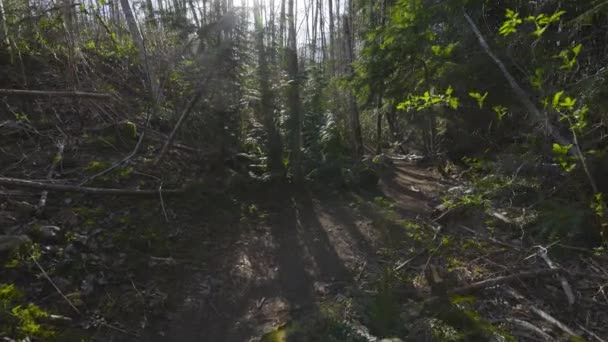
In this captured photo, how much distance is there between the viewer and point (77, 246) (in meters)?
3.90

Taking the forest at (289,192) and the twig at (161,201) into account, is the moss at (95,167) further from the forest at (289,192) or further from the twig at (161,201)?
the twig at (161,201)

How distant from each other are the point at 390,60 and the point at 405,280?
14.3 feet

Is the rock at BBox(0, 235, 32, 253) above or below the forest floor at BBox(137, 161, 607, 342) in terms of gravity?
above

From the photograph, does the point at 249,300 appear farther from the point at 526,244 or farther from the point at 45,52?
the point at 45,52

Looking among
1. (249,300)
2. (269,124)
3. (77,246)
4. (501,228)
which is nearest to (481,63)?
(501,228)

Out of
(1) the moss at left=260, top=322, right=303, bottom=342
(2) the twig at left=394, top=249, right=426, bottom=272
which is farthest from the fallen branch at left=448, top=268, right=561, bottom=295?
(1) the moss at left=260, top=322, right=303, bottom=342

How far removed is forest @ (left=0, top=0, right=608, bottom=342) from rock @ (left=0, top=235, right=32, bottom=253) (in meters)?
0.02

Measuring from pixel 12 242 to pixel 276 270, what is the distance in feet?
9.50

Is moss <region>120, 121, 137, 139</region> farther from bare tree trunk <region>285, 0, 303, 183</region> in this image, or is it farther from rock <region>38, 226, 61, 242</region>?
bare tree trunk <region>285, 0, 303, 183</region>

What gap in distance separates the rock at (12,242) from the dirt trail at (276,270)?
1.62 m

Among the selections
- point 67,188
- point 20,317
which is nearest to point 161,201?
point 67,188

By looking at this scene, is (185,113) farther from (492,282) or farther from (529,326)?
(529,326)

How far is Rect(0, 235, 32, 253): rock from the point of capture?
134 inches

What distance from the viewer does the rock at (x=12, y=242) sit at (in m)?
3.39
